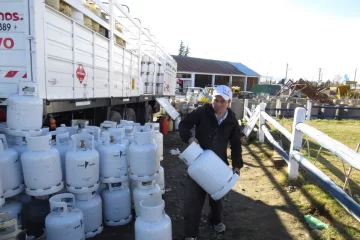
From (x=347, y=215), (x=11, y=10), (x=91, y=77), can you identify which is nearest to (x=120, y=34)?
(x=91, y=77)

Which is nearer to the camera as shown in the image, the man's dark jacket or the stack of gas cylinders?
the stack of gas cylinders

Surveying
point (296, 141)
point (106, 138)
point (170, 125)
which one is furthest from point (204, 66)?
point (106, 138)

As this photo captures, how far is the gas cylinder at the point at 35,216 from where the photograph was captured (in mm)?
2963

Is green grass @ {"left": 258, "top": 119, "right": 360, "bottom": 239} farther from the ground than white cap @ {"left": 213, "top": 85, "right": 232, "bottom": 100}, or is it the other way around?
white cap @ {"left": 213, "top": 85, "right": 232, "bottom": 100}

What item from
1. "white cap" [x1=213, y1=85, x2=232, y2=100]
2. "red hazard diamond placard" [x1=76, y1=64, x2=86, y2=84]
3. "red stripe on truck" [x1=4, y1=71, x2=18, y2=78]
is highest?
"red hazard diamond placard" [x1=76, y1=64, x2=86, y2=84]

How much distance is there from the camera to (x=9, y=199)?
3.02 meters

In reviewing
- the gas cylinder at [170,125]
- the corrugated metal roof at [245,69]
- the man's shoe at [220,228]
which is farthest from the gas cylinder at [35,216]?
the corrugated metal roof at [245,69]

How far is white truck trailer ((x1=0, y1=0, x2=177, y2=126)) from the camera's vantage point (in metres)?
3.56

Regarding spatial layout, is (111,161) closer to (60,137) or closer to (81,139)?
(81,139)

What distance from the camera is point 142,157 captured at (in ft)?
11.1

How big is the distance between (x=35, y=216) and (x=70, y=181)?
485mm

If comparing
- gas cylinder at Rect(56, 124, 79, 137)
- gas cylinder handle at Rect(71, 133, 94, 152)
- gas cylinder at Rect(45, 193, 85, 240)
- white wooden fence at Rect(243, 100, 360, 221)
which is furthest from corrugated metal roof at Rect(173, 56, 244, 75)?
gas cylinder at Rect(45, 193, 85, 240)

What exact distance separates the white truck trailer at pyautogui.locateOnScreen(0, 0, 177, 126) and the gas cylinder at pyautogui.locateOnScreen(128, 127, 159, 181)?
1.31m

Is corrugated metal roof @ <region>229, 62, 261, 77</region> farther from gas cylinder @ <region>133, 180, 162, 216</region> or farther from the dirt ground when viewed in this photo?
gas cylinder @ <region>133, 180, 162, 216</region>
